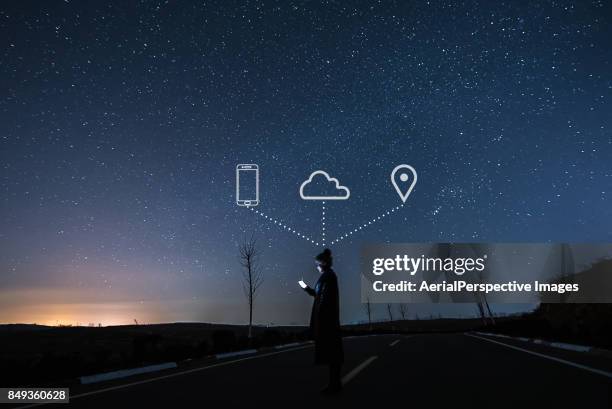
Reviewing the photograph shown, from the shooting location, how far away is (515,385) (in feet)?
31.4

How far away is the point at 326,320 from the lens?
922 centimetres

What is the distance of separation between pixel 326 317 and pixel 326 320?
4 cm

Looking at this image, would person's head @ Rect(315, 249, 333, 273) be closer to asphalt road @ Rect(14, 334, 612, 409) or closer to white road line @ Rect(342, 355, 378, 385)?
asphalt road @ Rect(14, 334, 612, 409)

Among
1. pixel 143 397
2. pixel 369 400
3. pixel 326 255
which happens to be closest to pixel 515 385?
pixel 369 400

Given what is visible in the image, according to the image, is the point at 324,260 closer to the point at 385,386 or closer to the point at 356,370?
the point at 385,386

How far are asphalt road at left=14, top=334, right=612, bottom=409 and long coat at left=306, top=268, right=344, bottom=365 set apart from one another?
1.70 feet

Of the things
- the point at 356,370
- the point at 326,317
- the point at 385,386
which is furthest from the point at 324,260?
the point at 356,370

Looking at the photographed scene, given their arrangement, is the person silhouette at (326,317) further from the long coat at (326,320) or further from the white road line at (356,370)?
the white road line at (356,370)

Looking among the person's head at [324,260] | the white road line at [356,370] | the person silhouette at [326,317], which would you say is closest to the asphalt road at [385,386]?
the white road line at [356,370]

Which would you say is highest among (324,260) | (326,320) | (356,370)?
(324,260)

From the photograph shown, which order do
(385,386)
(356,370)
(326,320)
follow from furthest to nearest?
(356,370)
(385,386)
(326,320)

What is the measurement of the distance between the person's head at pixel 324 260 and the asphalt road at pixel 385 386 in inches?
68.6

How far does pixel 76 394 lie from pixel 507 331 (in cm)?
3107

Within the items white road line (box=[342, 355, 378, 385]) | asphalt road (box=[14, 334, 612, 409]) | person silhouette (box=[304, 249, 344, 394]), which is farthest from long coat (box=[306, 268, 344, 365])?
white road line (box=[342, 355, 378, 385])
